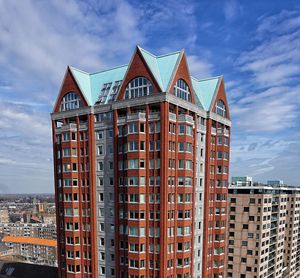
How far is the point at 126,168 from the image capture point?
46531 millimetres

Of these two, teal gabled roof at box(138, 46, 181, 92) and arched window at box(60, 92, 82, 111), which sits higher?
teal gabled roof at box(138, 46, 181, 92)

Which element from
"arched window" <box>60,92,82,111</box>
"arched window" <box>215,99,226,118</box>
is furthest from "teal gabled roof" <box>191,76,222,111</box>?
"arched window" <box>60,92,82,111</box>

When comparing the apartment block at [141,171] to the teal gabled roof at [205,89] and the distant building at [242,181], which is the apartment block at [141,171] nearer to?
the teal gabled roof at [205,89]

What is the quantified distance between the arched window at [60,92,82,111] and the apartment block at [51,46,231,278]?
0.76 feet

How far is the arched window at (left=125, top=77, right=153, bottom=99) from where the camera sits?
4665 centimetres

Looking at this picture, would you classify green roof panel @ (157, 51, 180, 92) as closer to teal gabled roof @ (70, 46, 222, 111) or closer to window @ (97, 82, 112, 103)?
teal gabled roof @ (70, 46, 222, 111)

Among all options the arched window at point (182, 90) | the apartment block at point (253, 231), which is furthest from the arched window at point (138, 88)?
the apartment block at point (253, 231)

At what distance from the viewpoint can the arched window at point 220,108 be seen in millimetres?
60109

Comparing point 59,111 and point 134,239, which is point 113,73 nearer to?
point 59,111

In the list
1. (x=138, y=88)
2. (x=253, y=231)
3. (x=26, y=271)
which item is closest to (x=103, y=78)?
(x=138, y=88)

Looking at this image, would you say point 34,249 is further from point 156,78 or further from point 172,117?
point 156,78

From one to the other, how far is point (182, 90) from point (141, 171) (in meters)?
18.7

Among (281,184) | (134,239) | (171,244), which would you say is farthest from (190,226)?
(281,184)

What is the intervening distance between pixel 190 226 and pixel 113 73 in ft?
125
